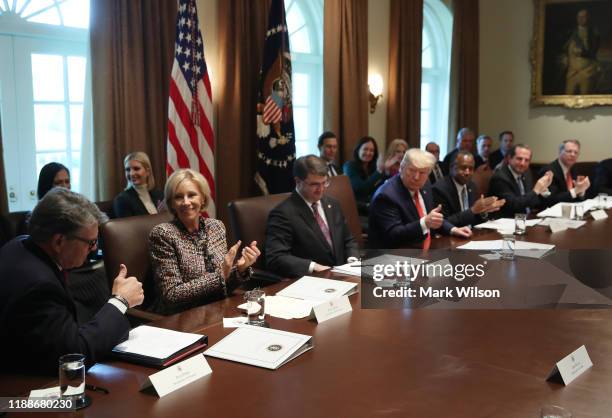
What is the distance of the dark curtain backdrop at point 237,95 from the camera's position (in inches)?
207

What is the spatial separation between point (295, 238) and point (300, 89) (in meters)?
3.71

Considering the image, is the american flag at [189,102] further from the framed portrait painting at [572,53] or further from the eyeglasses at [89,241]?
the framed portrait painting at [572,53]

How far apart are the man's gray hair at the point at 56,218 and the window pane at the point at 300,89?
16.3 feet

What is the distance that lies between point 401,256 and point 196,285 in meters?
1.01

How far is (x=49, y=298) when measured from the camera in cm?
177

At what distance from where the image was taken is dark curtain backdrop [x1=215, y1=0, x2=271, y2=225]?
5250 mm

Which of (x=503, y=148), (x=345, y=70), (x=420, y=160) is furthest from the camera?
(x=503, y=148)

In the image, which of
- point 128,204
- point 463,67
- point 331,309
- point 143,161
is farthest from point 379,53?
point 331,309

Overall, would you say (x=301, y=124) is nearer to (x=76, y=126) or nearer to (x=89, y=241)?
(x=76, y=126)

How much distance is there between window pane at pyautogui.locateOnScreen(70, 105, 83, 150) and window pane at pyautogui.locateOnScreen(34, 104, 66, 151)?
0.19ft

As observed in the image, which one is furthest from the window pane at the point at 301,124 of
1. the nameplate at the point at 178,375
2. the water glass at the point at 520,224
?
the nameplate at the point at 178,375

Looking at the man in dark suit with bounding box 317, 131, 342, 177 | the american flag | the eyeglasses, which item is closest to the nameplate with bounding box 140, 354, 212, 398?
the eyeglasses

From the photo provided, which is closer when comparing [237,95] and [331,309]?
[331,309]

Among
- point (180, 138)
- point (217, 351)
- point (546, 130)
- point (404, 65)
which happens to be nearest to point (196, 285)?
point (217, 351)
